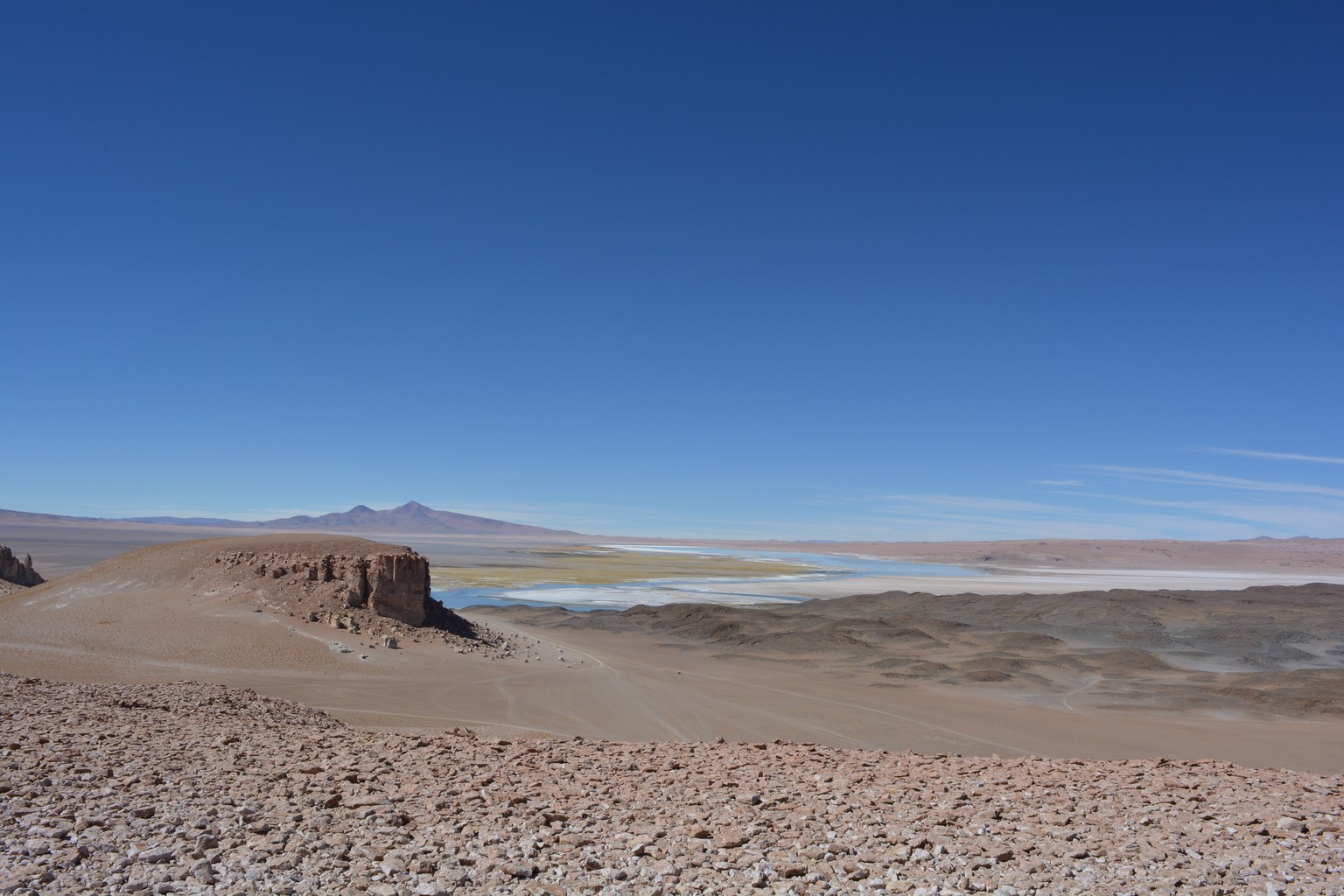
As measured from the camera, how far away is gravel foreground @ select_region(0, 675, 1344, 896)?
18.1 feet

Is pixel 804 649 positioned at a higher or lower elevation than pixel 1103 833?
lower

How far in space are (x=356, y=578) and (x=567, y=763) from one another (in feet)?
58.2

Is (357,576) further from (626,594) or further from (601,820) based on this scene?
(626,594)

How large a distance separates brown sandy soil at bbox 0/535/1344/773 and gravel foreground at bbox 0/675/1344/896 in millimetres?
7496

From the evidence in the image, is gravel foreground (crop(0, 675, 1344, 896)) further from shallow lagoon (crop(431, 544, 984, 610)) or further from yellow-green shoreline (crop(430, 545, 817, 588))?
yellow-green shoreline (crop(430, 545, 817, 588))

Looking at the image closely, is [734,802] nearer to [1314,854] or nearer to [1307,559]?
[1314,854]

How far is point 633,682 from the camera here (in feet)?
74.9

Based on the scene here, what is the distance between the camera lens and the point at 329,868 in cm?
555

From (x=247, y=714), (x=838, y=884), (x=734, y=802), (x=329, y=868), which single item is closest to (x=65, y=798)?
(x=329, y=868)

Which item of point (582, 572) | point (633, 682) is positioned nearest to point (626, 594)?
point (582, 572)

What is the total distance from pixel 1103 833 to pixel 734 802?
9.68 ft

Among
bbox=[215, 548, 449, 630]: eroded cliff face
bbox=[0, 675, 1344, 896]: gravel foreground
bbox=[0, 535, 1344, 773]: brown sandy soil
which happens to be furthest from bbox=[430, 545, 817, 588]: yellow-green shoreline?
bbox=[0, 675, 1344, 896]: gravel foreground

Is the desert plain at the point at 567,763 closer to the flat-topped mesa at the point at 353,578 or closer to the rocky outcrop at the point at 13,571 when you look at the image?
the flat-topped mesa at the point at 353,578

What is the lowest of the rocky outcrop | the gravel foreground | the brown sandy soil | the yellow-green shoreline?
the yellow-green shoreline
